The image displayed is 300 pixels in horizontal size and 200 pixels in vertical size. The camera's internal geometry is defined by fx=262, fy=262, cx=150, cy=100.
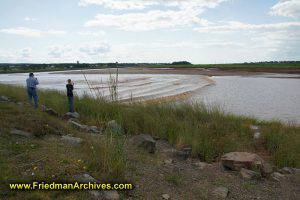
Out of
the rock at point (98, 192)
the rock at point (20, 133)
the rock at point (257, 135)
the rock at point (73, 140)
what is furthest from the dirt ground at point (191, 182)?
the rock at point (257, 135)

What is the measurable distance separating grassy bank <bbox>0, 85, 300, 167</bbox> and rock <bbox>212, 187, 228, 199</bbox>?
6.25 ft

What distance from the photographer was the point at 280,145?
7.45m

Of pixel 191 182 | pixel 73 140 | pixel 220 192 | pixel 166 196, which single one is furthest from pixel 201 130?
pixel 166 196

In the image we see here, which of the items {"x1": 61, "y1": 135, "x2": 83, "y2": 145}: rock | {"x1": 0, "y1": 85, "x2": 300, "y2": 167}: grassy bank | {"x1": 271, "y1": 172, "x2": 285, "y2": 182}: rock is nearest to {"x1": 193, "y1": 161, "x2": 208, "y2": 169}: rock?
{"x1": 0, "y1": 85, "x2": 300, "y2": 167}: grassy bank

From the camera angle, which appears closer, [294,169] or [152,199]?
[152,199]

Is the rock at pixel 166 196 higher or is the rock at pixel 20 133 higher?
the rock at pixel 20 133

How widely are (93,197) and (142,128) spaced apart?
525 centimetres

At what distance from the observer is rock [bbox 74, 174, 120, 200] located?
160 inches

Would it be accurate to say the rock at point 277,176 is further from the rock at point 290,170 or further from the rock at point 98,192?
the rock at point 98,192

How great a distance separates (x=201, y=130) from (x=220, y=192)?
353 centimetres

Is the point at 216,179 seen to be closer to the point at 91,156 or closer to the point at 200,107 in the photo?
→ the point at 91,156

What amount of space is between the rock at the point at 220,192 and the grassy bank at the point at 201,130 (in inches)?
75.0

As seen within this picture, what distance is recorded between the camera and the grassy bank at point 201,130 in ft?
23.1

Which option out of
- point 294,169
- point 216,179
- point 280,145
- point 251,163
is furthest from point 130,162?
point 280,145
